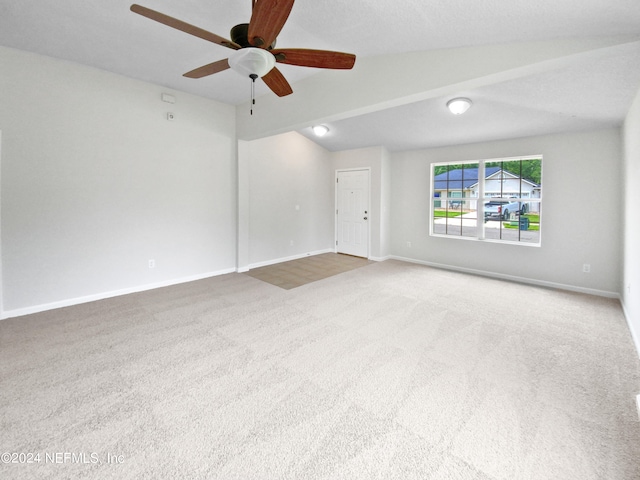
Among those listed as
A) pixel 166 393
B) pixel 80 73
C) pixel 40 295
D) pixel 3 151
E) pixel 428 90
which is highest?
pixel 80 73

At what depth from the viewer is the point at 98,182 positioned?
3674mm

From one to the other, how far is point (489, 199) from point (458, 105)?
2.08 m

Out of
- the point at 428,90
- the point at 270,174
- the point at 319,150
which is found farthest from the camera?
the point at 319,150

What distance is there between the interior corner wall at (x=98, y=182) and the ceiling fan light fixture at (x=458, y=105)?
3.47m

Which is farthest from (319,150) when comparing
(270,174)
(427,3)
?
(427,3)

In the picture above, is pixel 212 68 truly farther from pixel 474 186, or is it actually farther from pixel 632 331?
pixel 474 186

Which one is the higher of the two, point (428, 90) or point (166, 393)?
point (428, 90)

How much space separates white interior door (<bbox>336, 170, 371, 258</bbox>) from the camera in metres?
6.43

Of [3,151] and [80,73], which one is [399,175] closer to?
[80,73]

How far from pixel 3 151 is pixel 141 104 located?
1558 millimetres

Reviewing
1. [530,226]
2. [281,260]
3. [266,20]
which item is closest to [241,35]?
[266,20]

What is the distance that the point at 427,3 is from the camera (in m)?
2.01

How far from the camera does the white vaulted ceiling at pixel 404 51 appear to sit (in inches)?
78.2

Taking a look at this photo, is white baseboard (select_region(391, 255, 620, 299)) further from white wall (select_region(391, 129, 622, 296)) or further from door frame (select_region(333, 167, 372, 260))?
door frame (select_region(333, 167, 372, 260))
